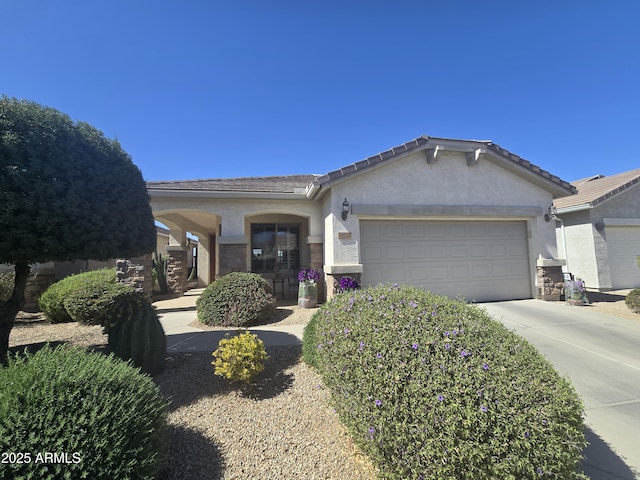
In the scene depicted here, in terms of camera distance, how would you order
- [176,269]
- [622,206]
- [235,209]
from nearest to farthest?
[235,209] < [176,269] < [622,206]

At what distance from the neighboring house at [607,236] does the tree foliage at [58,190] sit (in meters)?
13.7

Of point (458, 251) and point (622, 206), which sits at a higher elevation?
point (622, 206)

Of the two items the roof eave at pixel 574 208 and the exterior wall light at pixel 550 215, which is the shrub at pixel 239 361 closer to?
the exterior wall light at pixel 550 215

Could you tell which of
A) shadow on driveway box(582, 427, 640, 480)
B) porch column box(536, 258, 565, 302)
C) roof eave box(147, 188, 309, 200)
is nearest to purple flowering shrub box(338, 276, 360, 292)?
roof eave box(147, 188, 309, 200)

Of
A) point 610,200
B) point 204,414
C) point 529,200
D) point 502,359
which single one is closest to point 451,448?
point 502,359

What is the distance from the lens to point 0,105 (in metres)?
3.08

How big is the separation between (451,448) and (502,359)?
26.0 inches

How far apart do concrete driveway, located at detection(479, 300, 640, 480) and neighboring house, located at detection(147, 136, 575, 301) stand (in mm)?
1421

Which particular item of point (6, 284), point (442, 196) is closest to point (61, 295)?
point (6, 284)

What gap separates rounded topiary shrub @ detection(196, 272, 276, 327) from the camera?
634 cm

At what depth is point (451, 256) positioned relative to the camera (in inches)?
329

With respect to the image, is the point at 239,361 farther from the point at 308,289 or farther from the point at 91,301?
the point at 91,301

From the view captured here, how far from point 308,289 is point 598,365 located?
5.79 meters

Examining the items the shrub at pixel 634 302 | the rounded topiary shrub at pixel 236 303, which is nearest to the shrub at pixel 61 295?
the rounded topiary shrub at pixel 236 303
